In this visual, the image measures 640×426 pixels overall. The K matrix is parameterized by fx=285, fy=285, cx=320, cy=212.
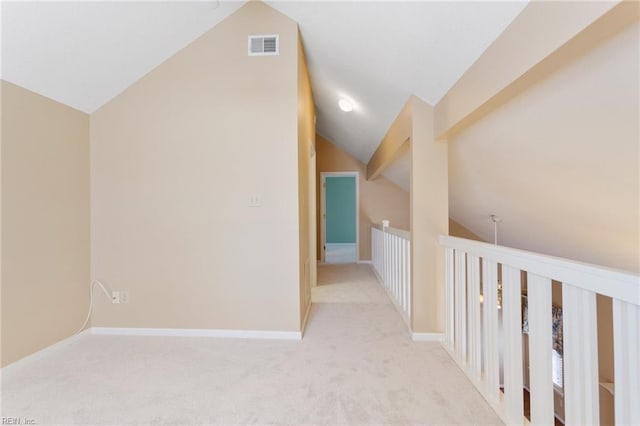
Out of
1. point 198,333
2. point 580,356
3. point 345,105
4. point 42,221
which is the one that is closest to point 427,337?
point 580,356

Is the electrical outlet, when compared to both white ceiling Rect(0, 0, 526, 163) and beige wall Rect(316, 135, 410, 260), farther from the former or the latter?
beige wall Rect(316, 135, 410, 260)

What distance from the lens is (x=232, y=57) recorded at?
2.49 metres

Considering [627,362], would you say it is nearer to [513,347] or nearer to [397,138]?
[513,347]

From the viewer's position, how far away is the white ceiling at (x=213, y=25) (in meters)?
1.65

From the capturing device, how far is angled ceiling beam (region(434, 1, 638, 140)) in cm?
94

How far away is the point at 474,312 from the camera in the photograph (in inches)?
72.9

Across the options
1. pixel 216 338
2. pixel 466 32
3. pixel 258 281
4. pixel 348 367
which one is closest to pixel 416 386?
pixel 348 367

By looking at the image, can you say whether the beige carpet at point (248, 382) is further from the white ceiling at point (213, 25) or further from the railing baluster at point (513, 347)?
the white ceiling at point (213, 25)

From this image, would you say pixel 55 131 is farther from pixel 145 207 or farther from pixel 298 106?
pixel 298 106

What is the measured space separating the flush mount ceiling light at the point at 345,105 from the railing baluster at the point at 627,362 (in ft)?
9.99

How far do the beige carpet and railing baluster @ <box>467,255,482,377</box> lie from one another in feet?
0.48

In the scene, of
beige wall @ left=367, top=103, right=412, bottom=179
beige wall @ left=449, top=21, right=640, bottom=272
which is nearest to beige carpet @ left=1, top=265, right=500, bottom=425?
beige wall @ left=449, top=21, right=640, bottom=272

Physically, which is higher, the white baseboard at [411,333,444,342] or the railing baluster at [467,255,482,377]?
the railing baluster at [467,255,482,377]

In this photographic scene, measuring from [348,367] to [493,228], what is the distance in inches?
99.0
